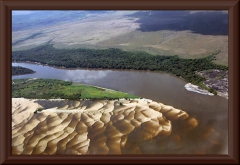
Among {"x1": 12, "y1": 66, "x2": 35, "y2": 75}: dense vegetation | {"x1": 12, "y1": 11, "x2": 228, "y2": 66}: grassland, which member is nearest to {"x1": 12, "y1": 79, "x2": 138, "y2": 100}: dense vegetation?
{"x1": 12, "y1": 66, "x2": 35, "y2": 75}: dense vegetation

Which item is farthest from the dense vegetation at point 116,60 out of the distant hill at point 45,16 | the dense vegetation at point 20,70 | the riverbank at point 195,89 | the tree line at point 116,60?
the distant hill at point 45,16

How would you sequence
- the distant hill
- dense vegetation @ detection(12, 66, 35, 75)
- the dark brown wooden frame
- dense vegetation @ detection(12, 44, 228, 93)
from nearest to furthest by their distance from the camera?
the dark brown wooden frame, the distant hill, dense vegetation @ detection(12, 44, 228, 93), dense vegetation @ detection(12, 66, 35, 75)

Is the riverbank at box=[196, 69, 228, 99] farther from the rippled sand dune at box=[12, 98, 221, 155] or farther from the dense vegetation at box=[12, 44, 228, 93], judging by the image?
the rippled sand dune at box=[12, 98, 221, 155]

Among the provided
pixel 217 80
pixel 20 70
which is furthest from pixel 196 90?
pixel 20 70

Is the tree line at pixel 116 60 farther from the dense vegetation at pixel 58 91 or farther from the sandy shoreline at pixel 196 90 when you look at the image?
the dense vegetation at pixel 58 91
